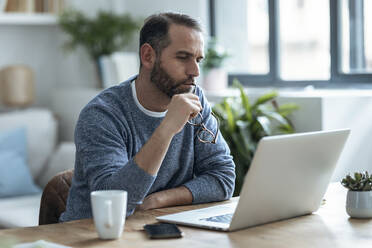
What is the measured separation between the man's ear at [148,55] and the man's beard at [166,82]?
0.03 meters

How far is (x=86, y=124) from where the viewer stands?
6.09 ft

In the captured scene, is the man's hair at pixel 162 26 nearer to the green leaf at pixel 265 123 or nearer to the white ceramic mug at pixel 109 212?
the white ceramic mug at pixel 109 212

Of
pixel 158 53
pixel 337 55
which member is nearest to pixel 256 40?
pixel 337 55

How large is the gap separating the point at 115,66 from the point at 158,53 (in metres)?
2.20

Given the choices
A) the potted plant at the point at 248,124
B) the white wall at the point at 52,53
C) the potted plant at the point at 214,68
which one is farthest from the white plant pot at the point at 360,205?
the white wall at the point at 52,53

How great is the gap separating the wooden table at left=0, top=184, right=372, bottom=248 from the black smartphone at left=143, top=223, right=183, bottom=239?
16 mm

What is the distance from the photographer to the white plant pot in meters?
1.59

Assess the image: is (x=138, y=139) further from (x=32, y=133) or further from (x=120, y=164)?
(x=32, y=133)

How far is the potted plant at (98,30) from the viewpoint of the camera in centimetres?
443

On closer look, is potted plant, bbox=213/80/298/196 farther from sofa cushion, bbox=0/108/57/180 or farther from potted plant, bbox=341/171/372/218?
potted plant, bbox=341/171/372/218

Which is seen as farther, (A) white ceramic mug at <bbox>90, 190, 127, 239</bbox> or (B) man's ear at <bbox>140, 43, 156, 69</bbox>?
(B) man's ear at <bbox>140, 43, 156, 69</bbox>

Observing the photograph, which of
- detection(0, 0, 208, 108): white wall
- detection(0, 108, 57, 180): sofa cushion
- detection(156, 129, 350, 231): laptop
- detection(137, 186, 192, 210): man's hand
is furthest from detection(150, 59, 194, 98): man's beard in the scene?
detection(0, 0, 208, 108): white wall

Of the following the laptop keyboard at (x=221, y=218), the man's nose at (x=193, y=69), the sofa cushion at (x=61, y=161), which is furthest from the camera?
the sofa cushion at (x=61, y=161)

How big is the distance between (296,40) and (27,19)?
6.00 ft
